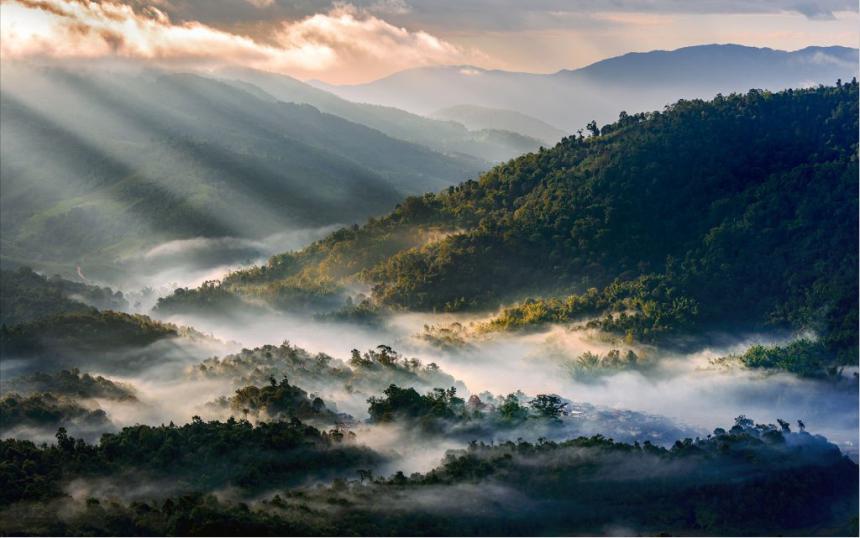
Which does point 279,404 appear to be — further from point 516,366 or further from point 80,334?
point 80,334

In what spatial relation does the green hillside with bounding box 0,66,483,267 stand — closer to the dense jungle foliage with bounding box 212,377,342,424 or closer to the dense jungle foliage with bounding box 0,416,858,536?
the dense jungle foliage with bounding box 212,377,342,424

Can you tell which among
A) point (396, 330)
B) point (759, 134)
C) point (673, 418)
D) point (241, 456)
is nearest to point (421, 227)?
point (396, 330)

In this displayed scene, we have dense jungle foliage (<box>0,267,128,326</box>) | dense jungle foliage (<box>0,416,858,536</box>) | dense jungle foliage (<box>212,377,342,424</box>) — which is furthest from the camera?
dense jungle foliage (<box>0,267,128,326</box>)

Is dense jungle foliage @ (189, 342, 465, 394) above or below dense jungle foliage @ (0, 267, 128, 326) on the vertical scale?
below

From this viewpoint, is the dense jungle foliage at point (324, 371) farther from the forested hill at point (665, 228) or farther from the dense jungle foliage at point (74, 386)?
the forested hill at point (665, 228)

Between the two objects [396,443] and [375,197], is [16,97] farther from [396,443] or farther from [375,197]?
[396,443]

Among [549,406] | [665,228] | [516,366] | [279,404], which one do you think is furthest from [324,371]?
[665,228]

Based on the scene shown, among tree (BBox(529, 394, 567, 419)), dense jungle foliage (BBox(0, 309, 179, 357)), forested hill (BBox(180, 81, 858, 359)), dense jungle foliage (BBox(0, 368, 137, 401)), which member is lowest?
tree (BBox(529, 394, 567, 419))

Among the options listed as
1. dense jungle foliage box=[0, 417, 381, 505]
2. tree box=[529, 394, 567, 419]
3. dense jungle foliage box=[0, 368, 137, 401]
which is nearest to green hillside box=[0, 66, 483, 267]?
dense jungle foliage box=[0, 368, 137, 401]
